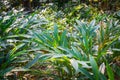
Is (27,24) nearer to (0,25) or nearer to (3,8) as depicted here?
(0,25)

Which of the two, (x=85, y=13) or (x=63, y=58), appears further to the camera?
(x=85, y=13)

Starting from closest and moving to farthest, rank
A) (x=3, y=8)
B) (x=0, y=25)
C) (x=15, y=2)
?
(x=0, y=25) < (x=3, y=8) < (x=15, y=2)

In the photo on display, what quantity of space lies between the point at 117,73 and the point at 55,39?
760 mm

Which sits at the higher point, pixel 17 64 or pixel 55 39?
pixel 55 39

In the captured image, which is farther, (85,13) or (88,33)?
(85,13)

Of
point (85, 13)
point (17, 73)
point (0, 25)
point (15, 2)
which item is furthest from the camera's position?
point (15, 2)

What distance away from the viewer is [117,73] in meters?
2.69

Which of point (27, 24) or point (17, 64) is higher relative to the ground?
point (27, 24)

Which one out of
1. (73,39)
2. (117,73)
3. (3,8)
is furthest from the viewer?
(3,8)

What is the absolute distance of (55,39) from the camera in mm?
2816

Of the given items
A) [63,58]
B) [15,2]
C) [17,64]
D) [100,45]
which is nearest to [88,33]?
[100,45]

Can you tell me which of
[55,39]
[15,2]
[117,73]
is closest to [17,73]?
[55,39]

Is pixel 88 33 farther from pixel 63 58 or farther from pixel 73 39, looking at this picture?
pixel 63 58

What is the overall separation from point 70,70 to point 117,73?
511mm
